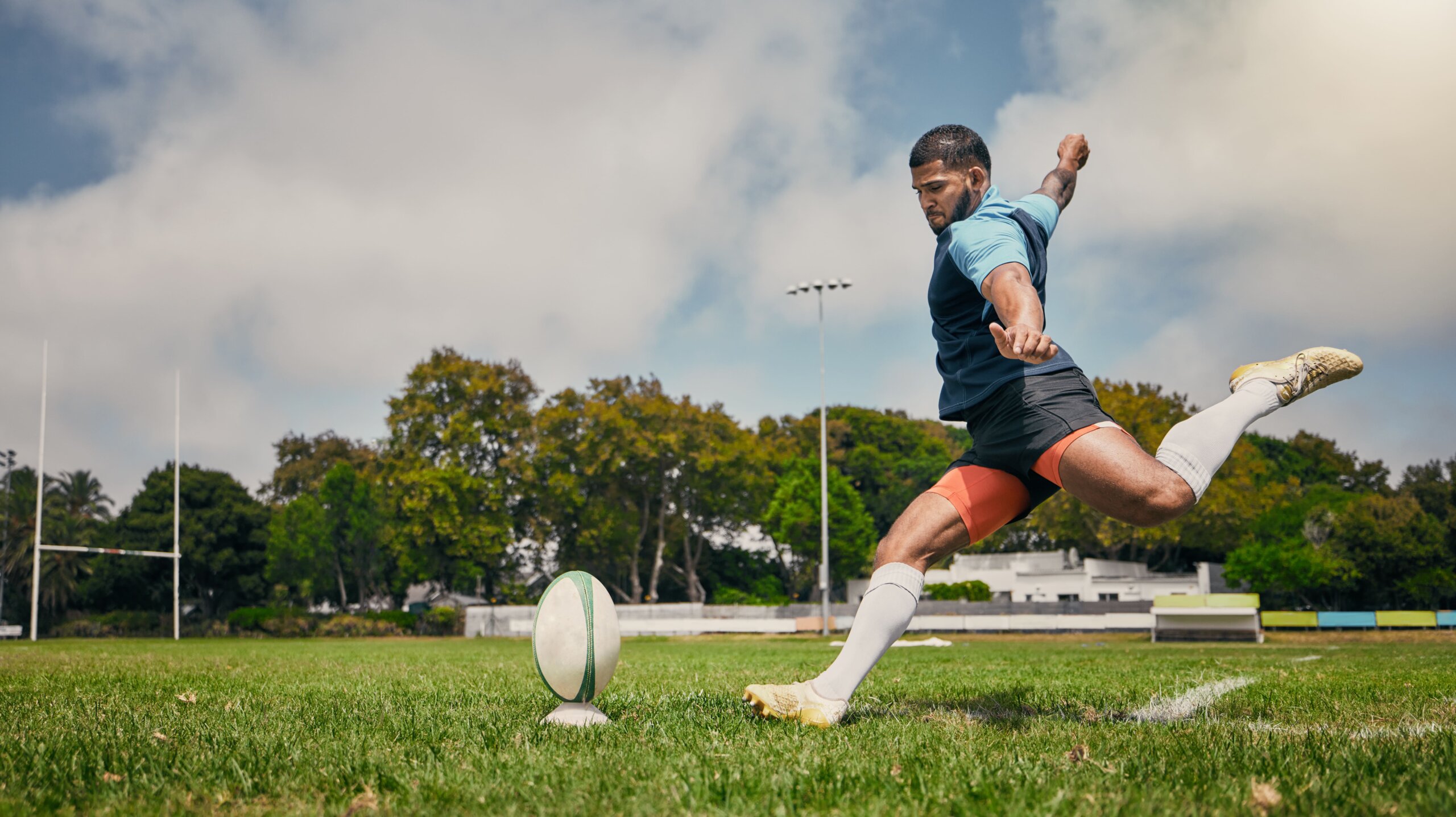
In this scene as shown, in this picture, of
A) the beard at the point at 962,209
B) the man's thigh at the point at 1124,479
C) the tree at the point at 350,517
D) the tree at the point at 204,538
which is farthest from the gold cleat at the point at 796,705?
the tree at the point at 204,538

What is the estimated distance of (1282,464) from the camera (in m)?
64.7

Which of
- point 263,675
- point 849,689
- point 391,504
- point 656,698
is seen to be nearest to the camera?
point 849,689

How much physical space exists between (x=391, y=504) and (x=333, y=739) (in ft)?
136

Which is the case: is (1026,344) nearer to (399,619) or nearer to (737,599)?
(399,619)

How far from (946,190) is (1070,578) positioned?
163 feet

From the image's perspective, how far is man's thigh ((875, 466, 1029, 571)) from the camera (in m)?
4.02

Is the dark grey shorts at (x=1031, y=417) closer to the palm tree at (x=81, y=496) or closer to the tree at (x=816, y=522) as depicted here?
the tree at (x=816, y=522)

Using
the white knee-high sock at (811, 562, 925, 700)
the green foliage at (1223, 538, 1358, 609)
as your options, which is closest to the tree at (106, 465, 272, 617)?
the green foliage at (1223, 538, 1358, 609)

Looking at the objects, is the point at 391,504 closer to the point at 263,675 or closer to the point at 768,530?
the point at 768,530

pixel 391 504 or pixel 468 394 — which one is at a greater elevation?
pixel 468 394

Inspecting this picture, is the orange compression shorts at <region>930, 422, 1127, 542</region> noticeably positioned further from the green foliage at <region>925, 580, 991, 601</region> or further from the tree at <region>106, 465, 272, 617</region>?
the tree at <region>106, 465, 272, 617</region>

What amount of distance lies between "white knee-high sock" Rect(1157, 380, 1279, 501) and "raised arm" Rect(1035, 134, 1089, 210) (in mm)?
1161

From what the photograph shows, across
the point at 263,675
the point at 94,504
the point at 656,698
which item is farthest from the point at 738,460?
the point at 94,504

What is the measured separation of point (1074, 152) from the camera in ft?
15.5
